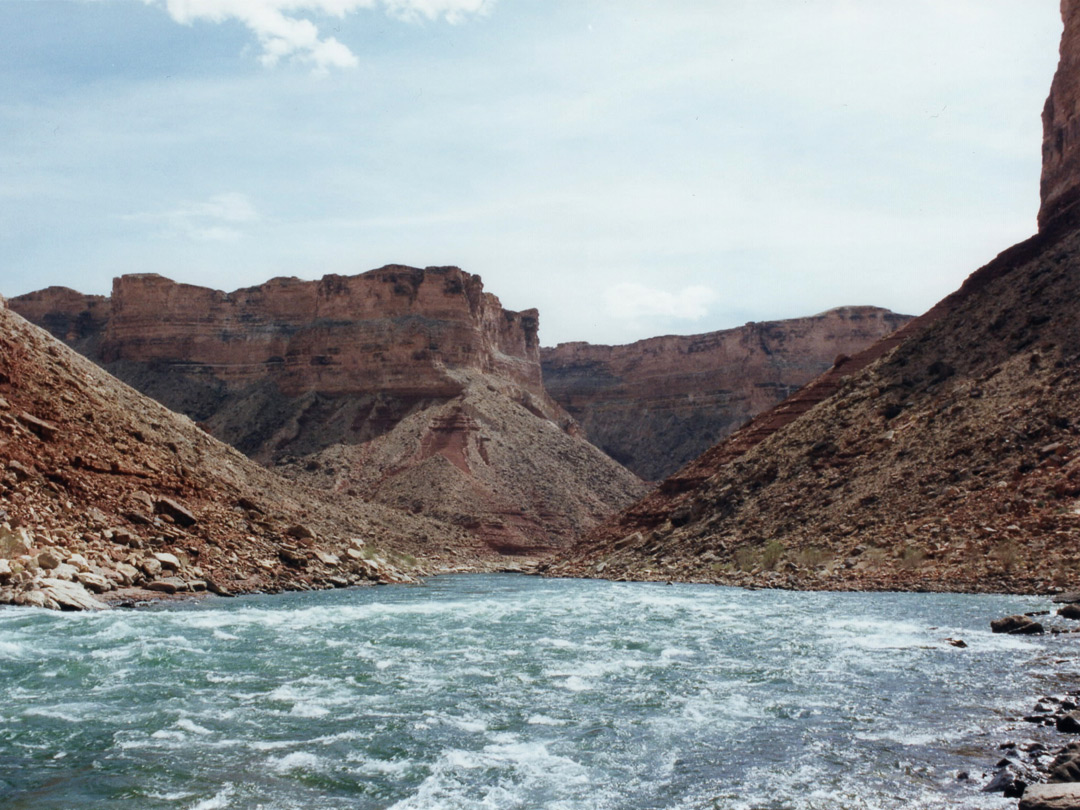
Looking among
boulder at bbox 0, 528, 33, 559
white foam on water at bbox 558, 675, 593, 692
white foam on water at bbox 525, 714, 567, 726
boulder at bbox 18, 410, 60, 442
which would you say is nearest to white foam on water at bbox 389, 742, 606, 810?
white foam on water at bbox 525, 714, 567, 726

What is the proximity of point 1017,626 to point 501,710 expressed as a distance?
955 centimetres

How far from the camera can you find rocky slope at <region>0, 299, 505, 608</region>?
19.7 meters

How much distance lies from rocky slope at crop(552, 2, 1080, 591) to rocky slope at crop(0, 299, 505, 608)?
11327mm

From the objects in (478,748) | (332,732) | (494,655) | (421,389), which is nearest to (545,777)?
(478,748)

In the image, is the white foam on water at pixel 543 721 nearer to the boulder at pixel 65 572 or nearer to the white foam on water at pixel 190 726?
the white foam on water at pixel 190 726

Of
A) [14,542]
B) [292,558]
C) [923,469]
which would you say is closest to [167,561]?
[14,542]

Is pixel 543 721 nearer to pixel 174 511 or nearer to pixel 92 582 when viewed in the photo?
pixel 92 582

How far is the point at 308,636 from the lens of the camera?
53.5 feet

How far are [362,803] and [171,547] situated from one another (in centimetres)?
1737

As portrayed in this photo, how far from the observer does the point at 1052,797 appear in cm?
655

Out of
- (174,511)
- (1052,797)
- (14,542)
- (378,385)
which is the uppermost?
(378,385)

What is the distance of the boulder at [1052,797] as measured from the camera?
640cm

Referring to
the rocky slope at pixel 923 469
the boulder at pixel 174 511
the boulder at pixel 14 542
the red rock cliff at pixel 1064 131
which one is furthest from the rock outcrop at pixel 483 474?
the boulder at pixel 14 542

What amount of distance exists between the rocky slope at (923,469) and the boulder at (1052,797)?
16556 mm
